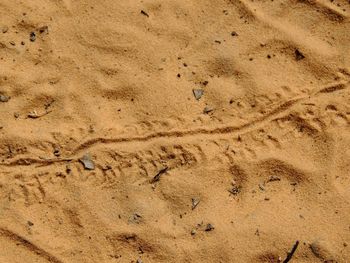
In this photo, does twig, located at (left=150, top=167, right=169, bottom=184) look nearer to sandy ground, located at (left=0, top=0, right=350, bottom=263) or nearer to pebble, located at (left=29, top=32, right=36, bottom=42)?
sandy ground, located at (left=0, top=0, right=350, bottom=263)

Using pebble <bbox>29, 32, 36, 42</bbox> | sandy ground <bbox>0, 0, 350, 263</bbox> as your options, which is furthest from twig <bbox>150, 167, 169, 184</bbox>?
pebble <bbox>29, 32, 36, 42</bbox>

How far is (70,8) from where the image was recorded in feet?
10.7

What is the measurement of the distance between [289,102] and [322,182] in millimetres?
560

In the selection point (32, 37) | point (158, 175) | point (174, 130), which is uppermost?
point (32, 37)

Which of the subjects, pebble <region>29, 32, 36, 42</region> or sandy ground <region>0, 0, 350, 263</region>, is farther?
pebble <region>29, 32, 36, 42</region>

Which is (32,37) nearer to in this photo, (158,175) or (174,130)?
(174,130)

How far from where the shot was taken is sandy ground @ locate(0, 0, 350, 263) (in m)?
3.12

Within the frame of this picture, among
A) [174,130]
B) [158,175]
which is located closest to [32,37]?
[174,130]

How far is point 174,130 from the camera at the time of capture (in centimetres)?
320

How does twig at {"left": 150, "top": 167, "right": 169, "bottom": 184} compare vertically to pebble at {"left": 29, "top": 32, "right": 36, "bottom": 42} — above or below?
below

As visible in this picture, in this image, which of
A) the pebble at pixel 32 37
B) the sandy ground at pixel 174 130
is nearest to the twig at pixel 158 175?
the sandy ground at pixel 174 130

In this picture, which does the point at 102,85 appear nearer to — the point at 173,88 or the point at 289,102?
the point at 173,88

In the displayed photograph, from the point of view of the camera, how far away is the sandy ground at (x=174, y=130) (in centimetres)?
312

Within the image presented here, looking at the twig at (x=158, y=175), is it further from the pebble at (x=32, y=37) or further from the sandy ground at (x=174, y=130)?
the pebble at (x=32, y=37)
